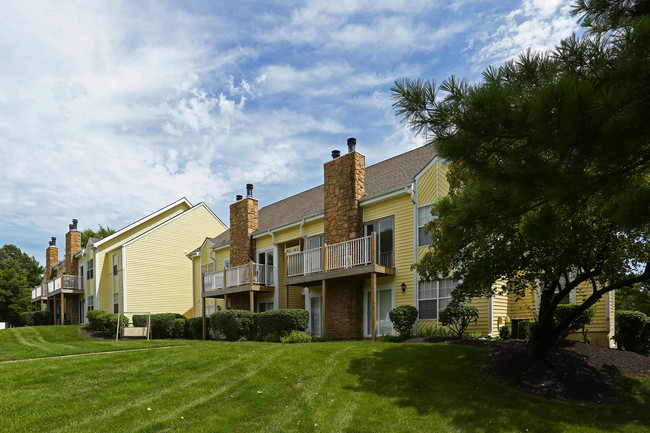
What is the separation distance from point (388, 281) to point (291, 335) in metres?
4.07

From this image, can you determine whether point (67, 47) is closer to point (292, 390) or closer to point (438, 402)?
point (292, 390)

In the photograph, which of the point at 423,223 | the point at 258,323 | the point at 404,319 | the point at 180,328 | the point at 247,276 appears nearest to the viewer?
the point at 404,319

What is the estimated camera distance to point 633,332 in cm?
1351

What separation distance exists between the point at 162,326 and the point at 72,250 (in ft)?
68.8

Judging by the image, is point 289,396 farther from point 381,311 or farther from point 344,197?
point 344,197

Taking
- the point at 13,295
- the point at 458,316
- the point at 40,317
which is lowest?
the point at 40,317

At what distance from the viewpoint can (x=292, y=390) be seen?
8867 millimetres

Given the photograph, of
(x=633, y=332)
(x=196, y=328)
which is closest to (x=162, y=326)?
(x=196, y=328)

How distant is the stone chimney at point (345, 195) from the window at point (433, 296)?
11.6ft

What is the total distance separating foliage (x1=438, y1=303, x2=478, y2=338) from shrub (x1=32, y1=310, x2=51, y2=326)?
38.6m

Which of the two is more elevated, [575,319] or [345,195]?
[345,195]

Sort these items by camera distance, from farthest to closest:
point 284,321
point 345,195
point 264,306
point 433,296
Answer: point 264,306, point 345,195, point 284,321, point 433,296

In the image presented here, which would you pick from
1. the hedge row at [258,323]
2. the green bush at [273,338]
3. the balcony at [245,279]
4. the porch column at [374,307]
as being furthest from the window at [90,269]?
the porch column at [374,307]

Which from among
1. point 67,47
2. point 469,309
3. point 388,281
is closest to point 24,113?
point 67,47
